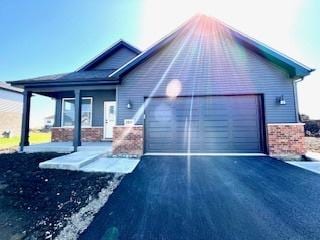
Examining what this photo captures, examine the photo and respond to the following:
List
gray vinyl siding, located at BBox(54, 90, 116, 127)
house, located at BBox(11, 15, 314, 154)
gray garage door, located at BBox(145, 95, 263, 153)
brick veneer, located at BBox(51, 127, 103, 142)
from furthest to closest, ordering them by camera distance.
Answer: gray vinyl siding, located at BBox(54, 90, 116, 127)
brick veneer, located at BBox(51, 127, 103, 142)
gray garage door, located at BBox(145, 95, 263, 153)
house, located at BBox(11, 15, 314, 154)

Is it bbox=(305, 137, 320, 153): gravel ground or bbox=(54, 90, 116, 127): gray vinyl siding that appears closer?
bbox=(305, 137, 320, 153): gravel ground

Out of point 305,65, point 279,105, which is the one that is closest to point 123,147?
point 279,105

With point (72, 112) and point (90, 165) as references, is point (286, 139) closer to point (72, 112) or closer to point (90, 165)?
point (90, 165)

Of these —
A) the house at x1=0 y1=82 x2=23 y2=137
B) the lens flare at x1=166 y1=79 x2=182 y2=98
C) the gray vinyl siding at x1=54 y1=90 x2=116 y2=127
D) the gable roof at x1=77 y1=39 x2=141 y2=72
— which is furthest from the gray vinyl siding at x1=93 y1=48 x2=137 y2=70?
the house at x1=0 y1=82 x2=23 y2=137

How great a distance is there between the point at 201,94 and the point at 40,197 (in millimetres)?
6677

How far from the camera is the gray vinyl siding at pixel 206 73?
301 inches

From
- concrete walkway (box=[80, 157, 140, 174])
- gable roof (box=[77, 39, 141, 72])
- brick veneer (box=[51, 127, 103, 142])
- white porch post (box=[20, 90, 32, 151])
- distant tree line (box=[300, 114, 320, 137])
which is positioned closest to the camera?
concrete walkway (box=[80, 157, 140, 174])

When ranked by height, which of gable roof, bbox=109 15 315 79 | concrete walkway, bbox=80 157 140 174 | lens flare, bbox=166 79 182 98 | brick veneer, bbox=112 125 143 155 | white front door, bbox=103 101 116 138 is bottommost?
concrete walkway, bbox=80 157 140 174

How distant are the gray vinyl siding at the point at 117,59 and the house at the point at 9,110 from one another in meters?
14.0

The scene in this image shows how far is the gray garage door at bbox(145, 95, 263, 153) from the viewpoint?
781 cm

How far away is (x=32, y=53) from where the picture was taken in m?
16.4

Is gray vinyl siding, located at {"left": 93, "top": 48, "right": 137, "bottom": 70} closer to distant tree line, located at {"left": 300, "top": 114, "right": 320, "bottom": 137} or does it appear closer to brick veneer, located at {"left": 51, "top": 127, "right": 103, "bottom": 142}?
brick veneer, located at {"left": 51, "top": 127, "right": 103, "bottom": 142}

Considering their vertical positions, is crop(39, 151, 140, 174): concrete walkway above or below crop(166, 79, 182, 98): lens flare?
below

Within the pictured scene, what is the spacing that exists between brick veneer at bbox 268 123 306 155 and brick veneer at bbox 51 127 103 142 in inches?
357
